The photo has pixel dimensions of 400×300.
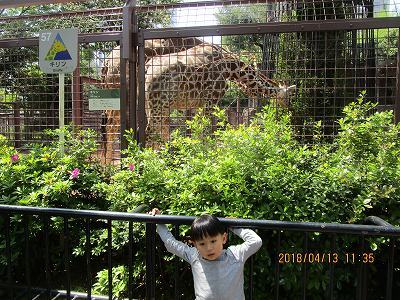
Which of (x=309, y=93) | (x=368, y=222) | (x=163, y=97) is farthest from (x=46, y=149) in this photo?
(x=309, y=93)

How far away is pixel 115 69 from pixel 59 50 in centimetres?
135

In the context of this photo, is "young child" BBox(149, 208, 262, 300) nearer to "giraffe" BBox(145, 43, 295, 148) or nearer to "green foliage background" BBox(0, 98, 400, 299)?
"green foliage background" BBox(0, 98, 400, 299)

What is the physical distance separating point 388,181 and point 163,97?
150 inches

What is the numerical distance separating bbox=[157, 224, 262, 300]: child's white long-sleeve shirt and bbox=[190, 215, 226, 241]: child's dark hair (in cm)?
19

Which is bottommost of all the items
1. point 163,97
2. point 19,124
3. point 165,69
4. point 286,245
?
point 286,245

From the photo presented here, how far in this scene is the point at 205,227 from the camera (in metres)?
2.33

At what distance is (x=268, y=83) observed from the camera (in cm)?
695

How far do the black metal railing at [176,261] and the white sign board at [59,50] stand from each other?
5.90 feet

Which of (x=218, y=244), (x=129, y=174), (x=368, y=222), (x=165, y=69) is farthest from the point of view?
(x=165, y=69)

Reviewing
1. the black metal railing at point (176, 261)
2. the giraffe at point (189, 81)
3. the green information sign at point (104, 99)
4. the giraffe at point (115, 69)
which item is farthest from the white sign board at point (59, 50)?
the black metal railing at point (176, 261)

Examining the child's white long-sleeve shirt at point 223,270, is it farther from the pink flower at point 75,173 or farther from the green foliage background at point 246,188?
the pink flower at point 75,173

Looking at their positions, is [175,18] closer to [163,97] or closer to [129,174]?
[163,97]

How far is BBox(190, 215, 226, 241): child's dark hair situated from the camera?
2334mm
